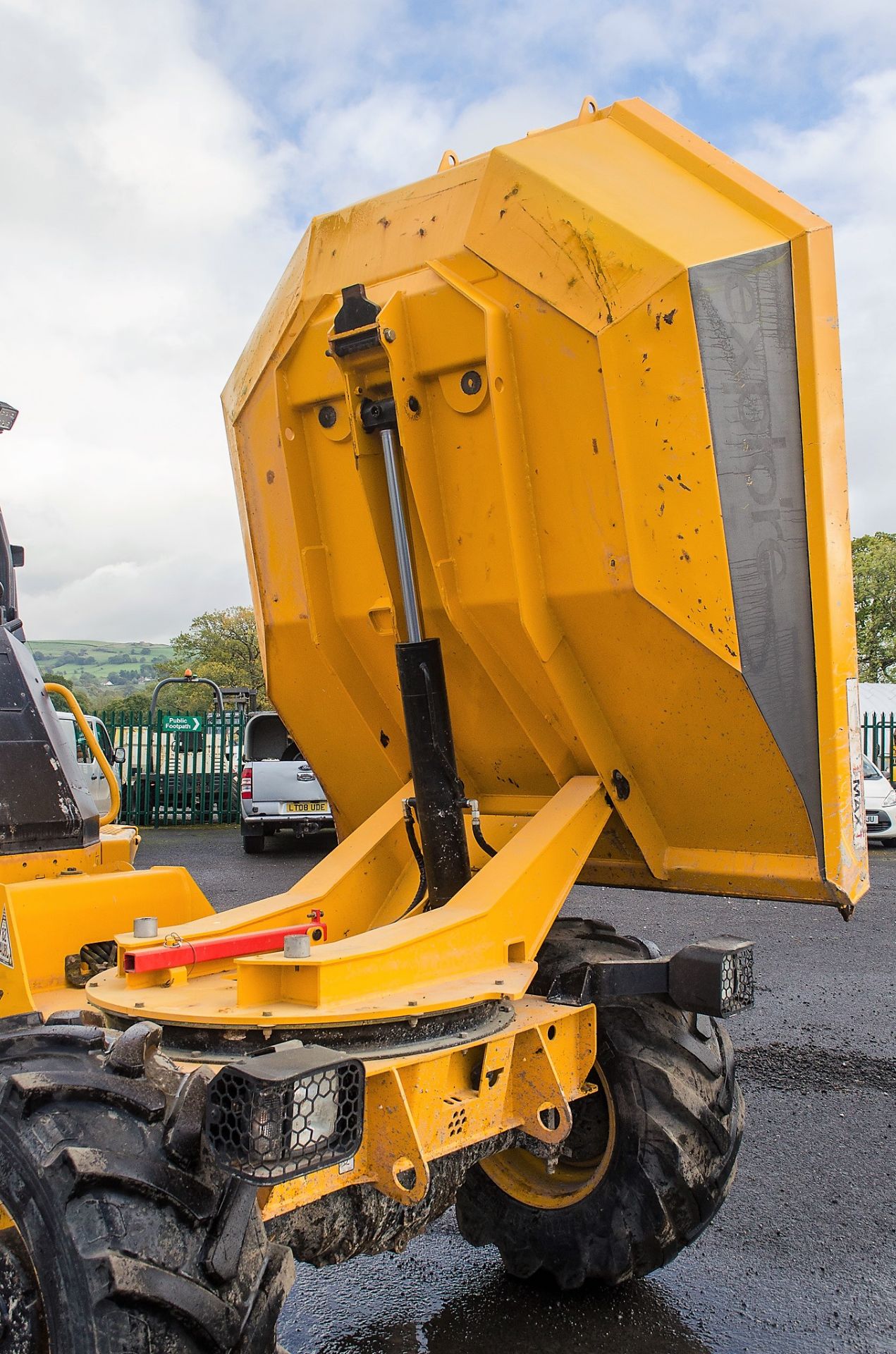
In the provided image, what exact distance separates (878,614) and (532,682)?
45.0 meters

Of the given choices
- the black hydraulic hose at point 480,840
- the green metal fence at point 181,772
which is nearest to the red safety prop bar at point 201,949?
the black hydraulic hose at point 480,840

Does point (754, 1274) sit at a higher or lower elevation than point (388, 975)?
lower

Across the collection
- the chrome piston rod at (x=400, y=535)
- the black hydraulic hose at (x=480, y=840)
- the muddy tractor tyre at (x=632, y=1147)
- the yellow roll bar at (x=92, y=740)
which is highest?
the chrome piston rod at (x=400, y=535)

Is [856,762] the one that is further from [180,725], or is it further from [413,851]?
[180,725]

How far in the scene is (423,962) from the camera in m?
2.79

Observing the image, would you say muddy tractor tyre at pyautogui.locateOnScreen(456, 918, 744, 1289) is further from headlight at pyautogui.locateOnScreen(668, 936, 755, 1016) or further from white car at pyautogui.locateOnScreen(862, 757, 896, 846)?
white car at pyautogui.locateOnScreen(862, 757, 896, 846)

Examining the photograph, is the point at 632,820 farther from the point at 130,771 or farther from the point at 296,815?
the point at 130,771

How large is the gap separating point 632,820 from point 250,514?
66.1 inches

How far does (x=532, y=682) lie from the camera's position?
11.1 ft

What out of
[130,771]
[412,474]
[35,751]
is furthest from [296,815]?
[412,474]

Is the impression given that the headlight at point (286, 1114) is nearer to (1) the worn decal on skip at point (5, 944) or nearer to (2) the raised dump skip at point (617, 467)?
(1) the worn decal on skip at point (5, 944)

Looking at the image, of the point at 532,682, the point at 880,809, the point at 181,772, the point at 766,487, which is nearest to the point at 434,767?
the point at 532,682

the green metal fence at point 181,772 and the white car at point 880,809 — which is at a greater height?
the green metal fence at point 181,772

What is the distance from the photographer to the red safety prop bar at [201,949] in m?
2.81
